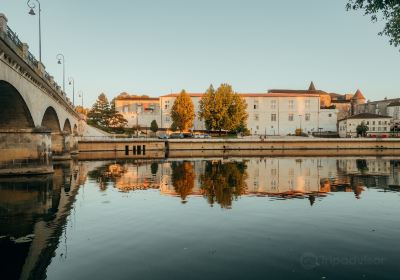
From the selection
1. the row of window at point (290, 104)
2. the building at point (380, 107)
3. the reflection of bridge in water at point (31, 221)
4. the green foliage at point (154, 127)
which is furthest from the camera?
the building at point (380, 107)

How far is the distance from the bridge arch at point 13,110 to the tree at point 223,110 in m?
67.4

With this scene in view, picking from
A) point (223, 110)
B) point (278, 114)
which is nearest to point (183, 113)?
point (223, 110)

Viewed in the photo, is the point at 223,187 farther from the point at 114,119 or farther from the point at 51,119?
the point at 114,119

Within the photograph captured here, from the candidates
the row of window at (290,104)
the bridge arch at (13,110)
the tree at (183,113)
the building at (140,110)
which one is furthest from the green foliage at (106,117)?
the bridge arch at (13,110)

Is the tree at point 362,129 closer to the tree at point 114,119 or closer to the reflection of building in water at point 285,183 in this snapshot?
the reflection of building in water at point 285,183

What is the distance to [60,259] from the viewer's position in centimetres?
1112

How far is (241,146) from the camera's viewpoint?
267 ft

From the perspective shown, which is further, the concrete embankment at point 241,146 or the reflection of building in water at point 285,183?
the concrete embankment at point 241,146

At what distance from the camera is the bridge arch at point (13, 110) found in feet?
82.0

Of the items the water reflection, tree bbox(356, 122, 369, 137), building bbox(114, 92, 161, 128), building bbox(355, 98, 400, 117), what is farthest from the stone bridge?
building bbox(355, 98, 400, 117)

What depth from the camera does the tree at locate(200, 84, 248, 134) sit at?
9488 cm

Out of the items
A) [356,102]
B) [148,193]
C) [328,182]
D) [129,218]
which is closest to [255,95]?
[356,102]

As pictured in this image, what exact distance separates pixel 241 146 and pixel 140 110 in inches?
2065

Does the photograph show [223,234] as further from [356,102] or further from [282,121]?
[356,102]
